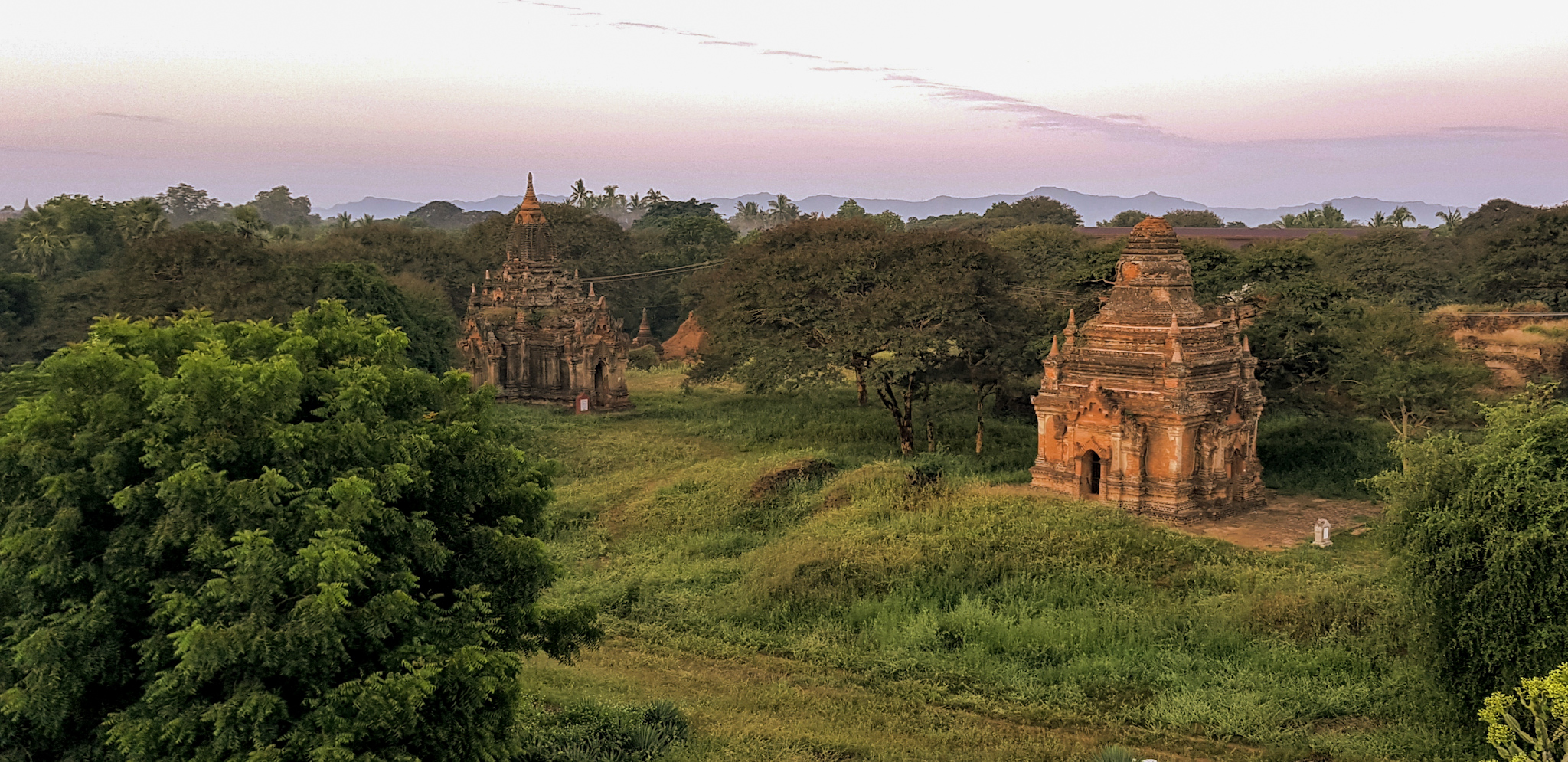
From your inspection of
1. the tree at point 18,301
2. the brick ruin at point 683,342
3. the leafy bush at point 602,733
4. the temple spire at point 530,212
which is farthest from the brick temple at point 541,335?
the leafy bush at point 602,733

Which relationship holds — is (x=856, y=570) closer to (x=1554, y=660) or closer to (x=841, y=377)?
(x=1554, y=660)

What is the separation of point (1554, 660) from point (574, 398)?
3283 cm

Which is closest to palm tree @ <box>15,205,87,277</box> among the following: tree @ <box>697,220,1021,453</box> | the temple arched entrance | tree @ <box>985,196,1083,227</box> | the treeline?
the treeline

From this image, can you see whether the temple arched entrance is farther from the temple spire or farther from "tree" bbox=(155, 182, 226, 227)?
"tree" bbox=(155, 182, 226, 227)

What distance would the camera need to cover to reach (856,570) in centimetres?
2080

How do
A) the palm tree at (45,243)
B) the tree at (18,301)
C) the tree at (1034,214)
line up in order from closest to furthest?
the tree at (18,301), the palm tree at (45,243), the tree at (1034,214)

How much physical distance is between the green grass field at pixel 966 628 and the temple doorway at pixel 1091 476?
1438 mm

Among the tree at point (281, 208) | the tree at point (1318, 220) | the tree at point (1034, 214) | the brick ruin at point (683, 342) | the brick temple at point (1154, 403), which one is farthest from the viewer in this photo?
the tree at point (281, 208)

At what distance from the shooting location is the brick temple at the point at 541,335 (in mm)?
41812

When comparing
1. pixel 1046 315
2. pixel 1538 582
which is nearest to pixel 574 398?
pixel 1046 315

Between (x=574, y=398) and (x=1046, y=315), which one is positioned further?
(x=574, y=398)

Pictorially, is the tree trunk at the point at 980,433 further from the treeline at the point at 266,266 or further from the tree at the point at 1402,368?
the treeline at the point at 266,266

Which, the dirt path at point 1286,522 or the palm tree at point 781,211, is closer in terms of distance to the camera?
the dirt path at point 1286,522

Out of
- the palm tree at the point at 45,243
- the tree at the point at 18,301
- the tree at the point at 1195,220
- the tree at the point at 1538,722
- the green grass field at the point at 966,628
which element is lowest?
the green grass field at the point at 966,628
